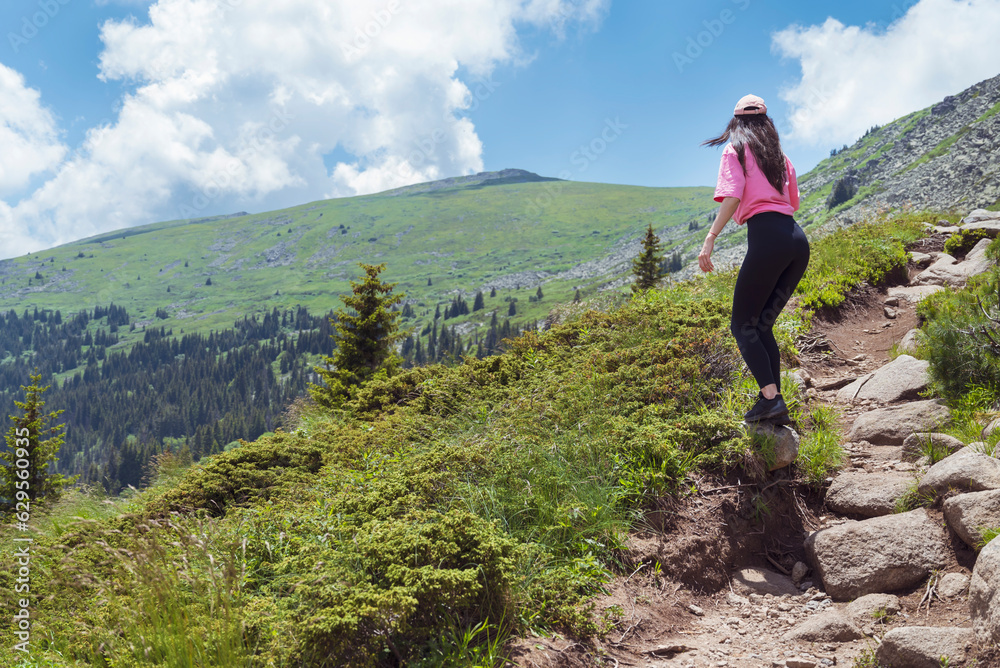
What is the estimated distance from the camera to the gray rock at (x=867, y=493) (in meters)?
4.69

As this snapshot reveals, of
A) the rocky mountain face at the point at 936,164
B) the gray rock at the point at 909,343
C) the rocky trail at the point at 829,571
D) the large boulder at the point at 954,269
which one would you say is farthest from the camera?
the rocky mountain face at the point at 936,164

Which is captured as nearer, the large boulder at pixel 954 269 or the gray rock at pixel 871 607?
the gray rock at pixel 871 607

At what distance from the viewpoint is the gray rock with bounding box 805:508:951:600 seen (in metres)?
3.94

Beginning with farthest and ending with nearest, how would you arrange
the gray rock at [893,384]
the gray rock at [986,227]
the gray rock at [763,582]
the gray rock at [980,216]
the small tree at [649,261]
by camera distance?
the small tree at [649,261]
the gray rock at [980,216]
the gray rock at [986,227]
the gray rock at [893,384]
the gray rock at [763,582]

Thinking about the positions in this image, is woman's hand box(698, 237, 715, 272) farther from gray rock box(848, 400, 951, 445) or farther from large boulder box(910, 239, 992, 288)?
large boulder box(910, 239, 992, 288)

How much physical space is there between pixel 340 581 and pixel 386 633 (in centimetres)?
41

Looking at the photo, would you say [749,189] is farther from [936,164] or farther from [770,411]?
[936,164]

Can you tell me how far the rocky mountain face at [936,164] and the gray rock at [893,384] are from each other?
7090cm

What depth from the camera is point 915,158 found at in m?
157

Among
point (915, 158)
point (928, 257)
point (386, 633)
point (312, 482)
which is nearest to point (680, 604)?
point (386, 633)

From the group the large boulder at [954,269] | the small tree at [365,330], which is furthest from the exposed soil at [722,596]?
the small tree at [365,330]

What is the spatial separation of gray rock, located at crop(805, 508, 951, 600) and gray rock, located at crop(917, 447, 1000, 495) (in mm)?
280

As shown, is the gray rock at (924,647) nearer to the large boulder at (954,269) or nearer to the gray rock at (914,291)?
the gray rock at (914,291)

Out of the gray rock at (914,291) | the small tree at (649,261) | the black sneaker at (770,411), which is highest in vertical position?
the small tree at (649,261)
